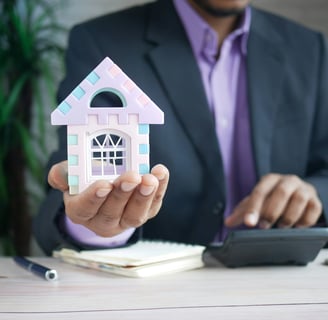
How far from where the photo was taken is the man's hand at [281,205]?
114 cm

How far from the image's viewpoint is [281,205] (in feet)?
3.75

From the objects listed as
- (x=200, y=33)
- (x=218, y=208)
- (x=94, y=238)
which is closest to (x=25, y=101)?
(x=200, y=33)

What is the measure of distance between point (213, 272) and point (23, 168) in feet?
4.10

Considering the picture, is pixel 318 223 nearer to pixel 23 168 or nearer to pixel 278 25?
pixel 278 25

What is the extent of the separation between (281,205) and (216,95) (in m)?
0.38

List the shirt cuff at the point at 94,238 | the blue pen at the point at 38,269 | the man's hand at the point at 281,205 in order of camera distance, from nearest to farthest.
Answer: the blue pen at the point at 38,269
the shirt cuff at the point at 94,238
the man's hand at the point at 281,205

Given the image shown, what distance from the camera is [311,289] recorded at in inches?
32.4

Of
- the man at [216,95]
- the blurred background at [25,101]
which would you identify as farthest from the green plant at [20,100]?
the man at [216,95]

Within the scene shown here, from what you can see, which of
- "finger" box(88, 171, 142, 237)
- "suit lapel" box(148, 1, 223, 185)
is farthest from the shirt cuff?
"suit lapel" box(148, 1, 223, 185)

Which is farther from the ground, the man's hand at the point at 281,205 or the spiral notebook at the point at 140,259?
the man's hand at the point at 281,205

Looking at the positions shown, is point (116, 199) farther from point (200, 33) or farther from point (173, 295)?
point (200, 33)

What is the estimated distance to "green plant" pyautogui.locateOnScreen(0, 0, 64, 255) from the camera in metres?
1.96

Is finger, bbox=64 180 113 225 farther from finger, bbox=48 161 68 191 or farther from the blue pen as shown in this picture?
the blue pen

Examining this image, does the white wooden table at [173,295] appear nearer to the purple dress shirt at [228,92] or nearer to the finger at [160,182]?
the finger at [160,182]
